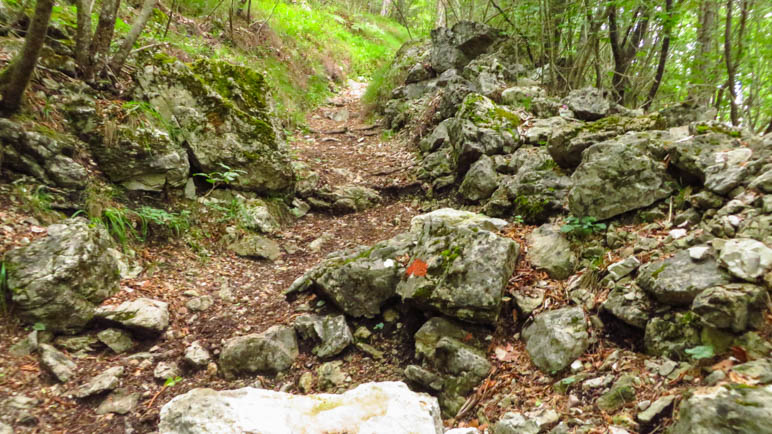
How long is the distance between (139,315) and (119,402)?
84 cm

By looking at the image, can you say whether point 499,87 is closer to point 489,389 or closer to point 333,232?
point 333,232

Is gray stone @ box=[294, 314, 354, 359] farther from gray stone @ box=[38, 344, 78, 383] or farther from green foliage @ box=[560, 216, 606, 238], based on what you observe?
green foliage @ box=[560, 216, 606, 238]

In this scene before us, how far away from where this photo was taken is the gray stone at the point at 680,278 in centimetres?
229

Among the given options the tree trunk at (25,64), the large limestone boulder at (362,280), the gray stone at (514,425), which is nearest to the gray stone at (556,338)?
the gray stone at (514,425)

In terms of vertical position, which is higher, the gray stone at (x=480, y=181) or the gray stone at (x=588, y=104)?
the gray stone at (x=588, y=104)

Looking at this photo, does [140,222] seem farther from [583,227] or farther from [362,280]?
[583,227]

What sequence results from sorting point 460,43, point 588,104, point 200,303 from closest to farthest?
point 200,303, point 588,104, point 460,43

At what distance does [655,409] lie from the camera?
2.03 meters

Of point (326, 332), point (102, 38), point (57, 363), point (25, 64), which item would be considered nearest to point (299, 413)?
point (326, 332)

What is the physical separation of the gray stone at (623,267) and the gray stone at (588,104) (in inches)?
131

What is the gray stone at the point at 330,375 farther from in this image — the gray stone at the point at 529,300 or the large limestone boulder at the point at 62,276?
the large limestone boulder at the point at 62,276

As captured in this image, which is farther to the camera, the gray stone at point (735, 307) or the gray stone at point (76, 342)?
the gray stone at point (76, 342)

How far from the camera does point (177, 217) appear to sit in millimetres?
4805

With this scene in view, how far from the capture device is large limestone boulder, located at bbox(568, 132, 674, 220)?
3.41 meters
